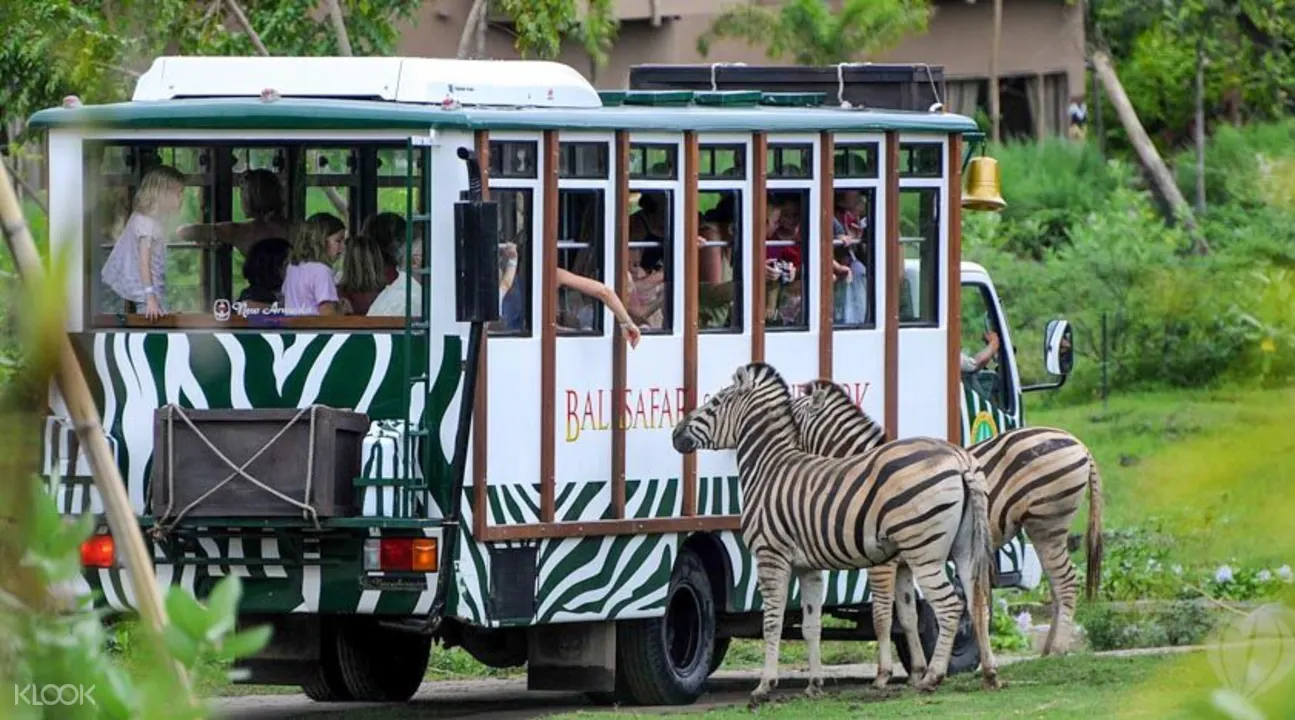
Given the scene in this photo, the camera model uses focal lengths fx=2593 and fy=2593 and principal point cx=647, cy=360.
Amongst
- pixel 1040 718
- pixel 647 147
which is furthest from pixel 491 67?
pixel 1040 718

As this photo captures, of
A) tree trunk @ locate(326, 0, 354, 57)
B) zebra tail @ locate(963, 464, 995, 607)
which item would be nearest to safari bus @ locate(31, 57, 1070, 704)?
zebra tail @ locate(963, 464, 995, 607)

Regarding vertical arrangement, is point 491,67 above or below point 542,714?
above

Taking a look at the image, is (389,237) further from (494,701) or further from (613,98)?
(494,701)

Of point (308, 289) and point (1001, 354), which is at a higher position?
point (308, 289)

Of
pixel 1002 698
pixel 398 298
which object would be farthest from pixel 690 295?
pixel 1002 698

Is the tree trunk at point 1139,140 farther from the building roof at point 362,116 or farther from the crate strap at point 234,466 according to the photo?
the crate strap at point 234,466

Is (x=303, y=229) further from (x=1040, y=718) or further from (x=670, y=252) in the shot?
(x=1040, y=718)

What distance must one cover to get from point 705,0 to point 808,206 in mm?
19380

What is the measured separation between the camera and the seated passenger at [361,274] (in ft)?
34.3

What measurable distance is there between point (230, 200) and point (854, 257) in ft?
9.86

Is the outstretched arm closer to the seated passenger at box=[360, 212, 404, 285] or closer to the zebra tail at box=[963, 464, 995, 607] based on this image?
the seated passenger at box=[360, 212, 404, 285]

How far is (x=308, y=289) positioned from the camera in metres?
10.4

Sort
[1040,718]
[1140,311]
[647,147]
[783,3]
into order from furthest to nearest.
A: [783,3], [647,147], [1040,718], [1140,311]

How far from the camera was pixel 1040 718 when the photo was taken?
33.3 ft
